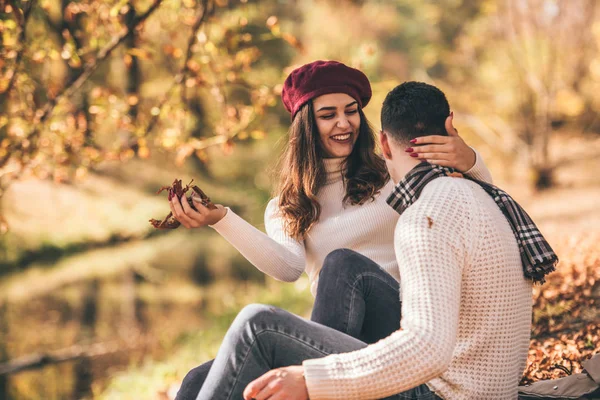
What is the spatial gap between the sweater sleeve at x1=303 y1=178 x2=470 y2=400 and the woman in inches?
25.9

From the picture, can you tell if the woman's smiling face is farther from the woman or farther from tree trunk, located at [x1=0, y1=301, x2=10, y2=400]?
tree trunk, located at [x1=0, y1=301, x2=10, y2=400]

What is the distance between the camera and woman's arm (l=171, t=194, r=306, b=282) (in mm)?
2244

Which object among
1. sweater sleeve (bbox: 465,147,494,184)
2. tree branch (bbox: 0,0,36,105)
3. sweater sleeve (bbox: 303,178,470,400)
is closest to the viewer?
sweater sleeve (bbox: 303,178,470,400)

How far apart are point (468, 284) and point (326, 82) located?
1307mm

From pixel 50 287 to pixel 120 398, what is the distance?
323 centimetres

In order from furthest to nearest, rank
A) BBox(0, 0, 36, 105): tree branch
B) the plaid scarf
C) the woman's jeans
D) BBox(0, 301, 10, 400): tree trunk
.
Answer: BBox(0, 301, 10, 400): tree trunk
BBox(0, 0, 36, 105): tree branch
the woman's jeans
the plaid scarf

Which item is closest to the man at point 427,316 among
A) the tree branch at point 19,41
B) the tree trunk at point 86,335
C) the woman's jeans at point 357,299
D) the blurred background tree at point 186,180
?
the woman's jeans at point 357,299

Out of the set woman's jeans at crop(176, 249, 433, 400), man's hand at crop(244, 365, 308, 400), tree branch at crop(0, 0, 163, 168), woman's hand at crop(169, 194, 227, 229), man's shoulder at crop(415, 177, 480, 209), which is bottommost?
man's hand at crop(244, 365, 308, 400)

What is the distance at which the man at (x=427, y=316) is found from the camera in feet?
4.80

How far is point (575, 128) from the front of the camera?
34.1 feet

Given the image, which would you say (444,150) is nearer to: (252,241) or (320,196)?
(252,241)

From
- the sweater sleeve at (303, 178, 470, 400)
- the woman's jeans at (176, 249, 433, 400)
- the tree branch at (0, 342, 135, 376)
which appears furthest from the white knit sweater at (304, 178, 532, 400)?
the tree branch at (0, 342, 135, 376)

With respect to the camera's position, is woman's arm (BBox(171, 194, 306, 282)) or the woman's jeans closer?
the woman's jeans

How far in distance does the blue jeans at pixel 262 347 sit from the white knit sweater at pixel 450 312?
154 millimetres
